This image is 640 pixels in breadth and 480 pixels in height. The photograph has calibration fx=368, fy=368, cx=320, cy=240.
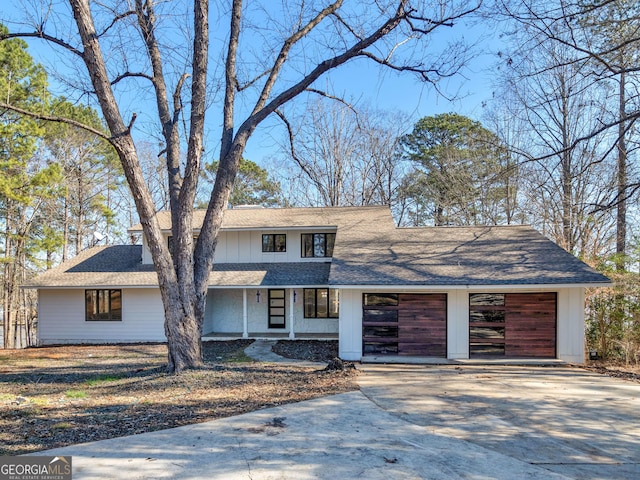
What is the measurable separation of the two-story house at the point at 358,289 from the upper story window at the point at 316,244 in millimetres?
43

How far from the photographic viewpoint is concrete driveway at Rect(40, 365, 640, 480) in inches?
150

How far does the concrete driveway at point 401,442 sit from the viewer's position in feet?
12.5

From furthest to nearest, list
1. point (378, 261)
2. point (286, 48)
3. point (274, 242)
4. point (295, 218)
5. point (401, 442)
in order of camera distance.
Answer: point (295, 218), point (274, 242), point (378, 261), point (286, 48), point (401, 442)

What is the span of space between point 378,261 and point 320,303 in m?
4.27

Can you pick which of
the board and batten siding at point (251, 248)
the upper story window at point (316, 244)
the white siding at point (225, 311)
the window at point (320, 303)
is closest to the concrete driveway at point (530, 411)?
the window at point (320, 303)

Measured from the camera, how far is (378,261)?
11.6 m

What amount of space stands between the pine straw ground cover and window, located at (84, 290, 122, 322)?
4.13 m

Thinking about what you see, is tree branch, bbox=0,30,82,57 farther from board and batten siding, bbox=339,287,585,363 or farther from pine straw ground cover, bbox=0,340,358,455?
board and batten siding, bbox=339,287,585,363

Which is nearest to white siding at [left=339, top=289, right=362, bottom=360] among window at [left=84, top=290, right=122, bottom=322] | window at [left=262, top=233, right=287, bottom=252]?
window at [left=262, top=233, right=287, bottom=252]

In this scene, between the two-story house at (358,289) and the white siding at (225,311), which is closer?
the two-story house at (358,289)

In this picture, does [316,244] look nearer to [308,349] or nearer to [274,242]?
[274,242]

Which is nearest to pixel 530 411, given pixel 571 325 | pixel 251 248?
pixel 571 325

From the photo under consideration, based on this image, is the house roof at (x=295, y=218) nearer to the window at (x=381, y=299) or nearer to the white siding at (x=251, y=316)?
the white siding at (x=251, y=316)

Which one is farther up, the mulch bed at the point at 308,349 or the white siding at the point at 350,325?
the white siding at the point at 350,325
